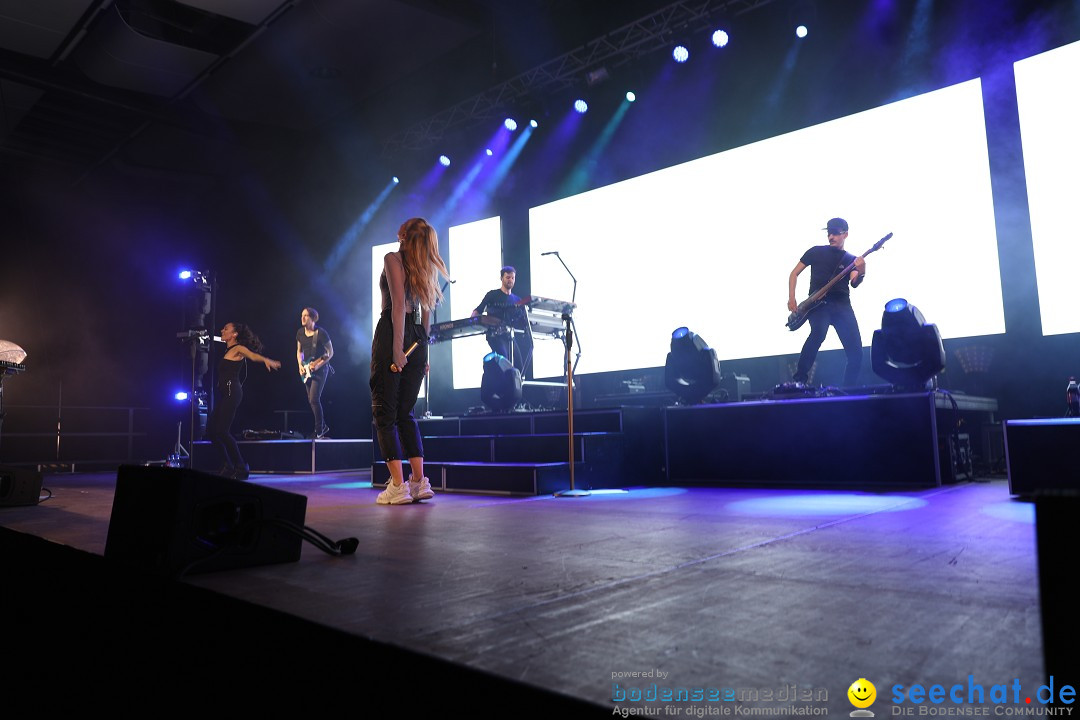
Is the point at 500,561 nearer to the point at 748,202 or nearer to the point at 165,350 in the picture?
the point at 748,202

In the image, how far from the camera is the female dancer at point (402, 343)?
12.7ft

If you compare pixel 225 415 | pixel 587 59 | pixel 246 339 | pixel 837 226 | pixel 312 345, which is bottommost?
pixel 225 415

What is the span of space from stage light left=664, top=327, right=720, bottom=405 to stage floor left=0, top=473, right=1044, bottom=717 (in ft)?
8.11

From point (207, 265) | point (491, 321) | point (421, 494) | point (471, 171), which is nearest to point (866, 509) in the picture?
point (421, 494)

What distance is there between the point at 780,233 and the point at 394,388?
13.3 ft

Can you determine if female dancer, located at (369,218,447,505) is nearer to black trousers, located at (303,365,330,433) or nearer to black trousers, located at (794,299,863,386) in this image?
black trousers, located at (794,299,863,386)

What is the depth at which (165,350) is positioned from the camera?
10.5m

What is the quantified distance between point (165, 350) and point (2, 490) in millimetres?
7177

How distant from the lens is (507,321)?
6629 millimetres

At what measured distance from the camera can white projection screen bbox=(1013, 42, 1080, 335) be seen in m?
5.14

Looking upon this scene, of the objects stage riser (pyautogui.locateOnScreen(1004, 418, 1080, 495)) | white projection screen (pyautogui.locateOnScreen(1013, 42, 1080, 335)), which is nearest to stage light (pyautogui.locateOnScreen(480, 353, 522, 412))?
stage riser (pyautogui.locateOnScreen(1004, 418, 1080, 495))

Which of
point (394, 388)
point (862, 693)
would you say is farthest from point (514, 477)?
point (862, 693)

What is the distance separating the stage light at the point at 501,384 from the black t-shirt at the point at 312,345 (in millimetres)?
3075

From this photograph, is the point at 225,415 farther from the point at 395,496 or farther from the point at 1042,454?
the point at 1042,454
